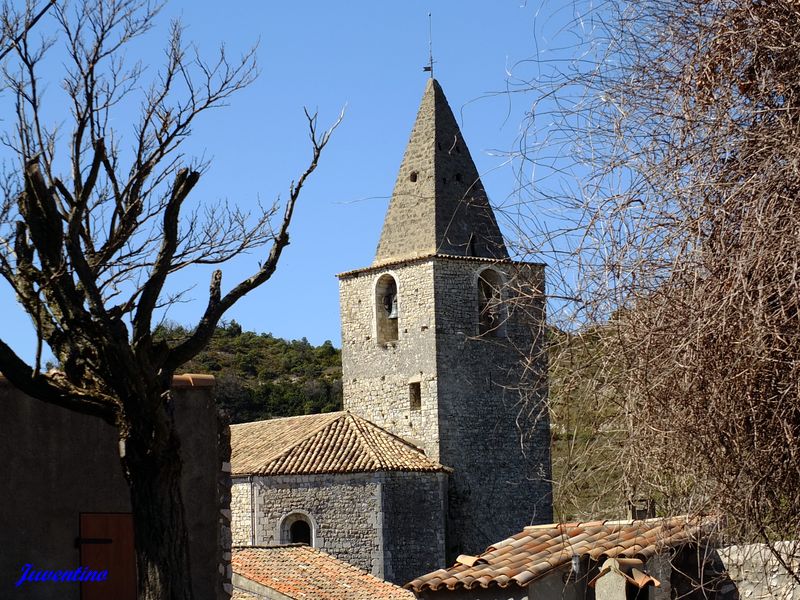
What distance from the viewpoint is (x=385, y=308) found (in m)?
32.6

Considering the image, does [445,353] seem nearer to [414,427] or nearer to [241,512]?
[414,427]

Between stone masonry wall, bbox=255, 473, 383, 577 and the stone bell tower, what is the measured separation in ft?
7.90

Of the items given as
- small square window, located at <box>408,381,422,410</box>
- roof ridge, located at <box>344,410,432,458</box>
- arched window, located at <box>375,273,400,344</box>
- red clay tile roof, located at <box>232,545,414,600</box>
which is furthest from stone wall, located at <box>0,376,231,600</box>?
arched window, located at <box>375,273,400,344</box>

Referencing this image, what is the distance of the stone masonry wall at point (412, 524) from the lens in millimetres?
28844

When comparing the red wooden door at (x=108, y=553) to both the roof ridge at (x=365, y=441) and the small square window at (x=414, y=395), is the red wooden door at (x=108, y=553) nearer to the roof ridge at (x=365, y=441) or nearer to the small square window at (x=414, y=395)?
the roof ridge at (x=365, y=441)

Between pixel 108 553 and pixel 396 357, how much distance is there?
20.9m

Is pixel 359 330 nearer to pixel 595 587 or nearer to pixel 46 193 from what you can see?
pixel 595 587

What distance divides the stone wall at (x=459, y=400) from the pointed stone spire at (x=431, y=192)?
513 millimetres

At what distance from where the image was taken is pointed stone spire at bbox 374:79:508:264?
3112 cm

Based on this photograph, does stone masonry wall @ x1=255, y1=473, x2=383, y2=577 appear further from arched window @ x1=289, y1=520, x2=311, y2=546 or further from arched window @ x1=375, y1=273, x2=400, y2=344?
arched window @ x1=375, y1=273, x2=400, y2=344

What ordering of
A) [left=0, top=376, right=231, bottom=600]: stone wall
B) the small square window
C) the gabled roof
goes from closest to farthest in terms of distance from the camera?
[left=0, top=376, right=231, bottom=600]: stone wall → the gabled roof → the small square window

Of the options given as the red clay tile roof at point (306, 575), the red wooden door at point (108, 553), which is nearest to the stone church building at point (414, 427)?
the red clay tile roof at point (306, 575)

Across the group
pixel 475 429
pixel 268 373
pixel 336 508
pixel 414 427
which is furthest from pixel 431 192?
pixel 268 373

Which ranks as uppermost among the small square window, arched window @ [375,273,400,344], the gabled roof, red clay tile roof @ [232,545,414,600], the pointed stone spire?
the pointed stone spire
